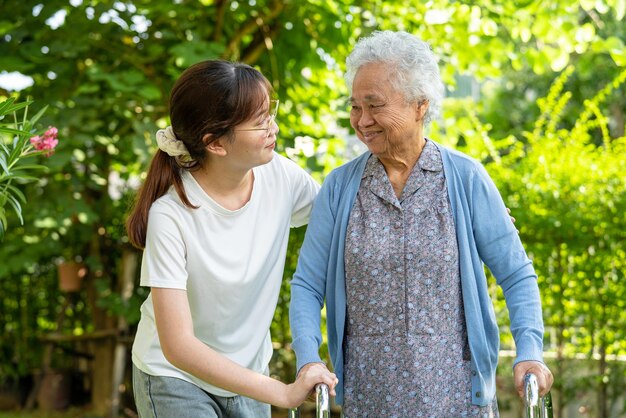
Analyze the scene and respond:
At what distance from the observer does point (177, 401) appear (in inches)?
85.9

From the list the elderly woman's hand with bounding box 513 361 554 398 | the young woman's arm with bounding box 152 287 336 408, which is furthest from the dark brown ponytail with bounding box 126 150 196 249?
the elderly woman's hand with bounding box 513 361 554 398

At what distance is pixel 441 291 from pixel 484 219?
201mm

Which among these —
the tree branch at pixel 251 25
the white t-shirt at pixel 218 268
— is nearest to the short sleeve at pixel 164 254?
the white t-shirt at pixel 218 268

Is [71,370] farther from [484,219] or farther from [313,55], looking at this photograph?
[484,219]

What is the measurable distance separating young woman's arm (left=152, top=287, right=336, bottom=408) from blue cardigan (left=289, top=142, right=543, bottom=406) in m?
0.16

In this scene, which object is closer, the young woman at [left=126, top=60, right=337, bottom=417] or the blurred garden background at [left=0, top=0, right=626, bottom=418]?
the young woman at [left=126, top=60, right=337, bottom=417]

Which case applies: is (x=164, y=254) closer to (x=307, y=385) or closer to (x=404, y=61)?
(x=307, y=385)

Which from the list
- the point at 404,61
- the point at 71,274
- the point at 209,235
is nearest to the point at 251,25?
the point at 71,274

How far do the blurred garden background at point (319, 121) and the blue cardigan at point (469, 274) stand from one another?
2.02 metres

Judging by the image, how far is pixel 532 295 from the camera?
2221 millimetres

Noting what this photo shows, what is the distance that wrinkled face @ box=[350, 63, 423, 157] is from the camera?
2248 mm

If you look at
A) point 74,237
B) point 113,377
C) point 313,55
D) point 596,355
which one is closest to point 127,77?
point 313,55

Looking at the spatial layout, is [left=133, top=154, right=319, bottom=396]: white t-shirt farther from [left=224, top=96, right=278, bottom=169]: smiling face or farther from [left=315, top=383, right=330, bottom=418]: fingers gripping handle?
[left=315, top=383, right=330, bottom=418]: fingers gripping handle

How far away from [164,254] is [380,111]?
2.00 ft
